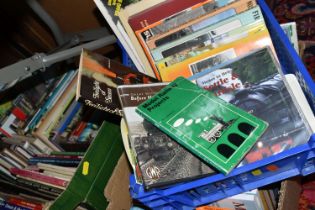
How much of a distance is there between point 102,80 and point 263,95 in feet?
1.24

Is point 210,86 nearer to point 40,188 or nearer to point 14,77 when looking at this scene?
point 14,77

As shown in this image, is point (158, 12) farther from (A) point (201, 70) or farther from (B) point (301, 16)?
(B) point (301, 16)

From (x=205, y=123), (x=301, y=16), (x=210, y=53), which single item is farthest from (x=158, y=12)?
(x=301, y=16)

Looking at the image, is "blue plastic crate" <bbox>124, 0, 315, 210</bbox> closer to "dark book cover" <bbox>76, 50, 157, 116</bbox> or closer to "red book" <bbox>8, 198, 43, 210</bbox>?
"dark book cover" <bbox>76, 50, 157, 116</bbox>

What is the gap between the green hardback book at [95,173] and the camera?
3.29 ft

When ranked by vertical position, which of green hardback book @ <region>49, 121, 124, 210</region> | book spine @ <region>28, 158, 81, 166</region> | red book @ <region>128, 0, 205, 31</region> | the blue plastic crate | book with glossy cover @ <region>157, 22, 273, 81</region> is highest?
red book @ <region>128, 0, 205, 31</region>

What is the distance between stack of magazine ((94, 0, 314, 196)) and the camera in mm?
752

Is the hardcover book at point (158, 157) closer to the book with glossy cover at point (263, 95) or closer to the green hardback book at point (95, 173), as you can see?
the book with glossy cover at point (263, 95)

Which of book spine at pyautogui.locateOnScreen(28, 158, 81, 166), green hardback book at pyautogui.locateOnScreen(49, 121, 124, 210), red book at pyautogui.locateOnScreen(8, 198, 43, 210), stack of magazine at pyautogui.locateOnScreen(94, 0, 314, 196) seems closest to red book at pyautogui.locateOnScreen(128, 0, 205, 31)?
stack of magazine at pyautogui.locateOnScreen(94, 0, 314, 196)

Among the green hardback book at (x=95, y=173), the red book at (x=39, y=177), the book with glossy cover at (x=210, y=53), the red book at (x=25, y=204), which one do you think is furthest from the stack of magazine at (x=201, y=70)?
the red book at (x=25, y=204)

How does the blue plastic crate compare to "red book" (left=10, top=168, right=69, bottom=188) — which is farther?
"red book" (left=10, top=168, right=69, bottom=188)

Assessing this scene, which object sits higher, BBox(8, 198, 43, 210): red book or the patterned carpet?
the patterned carpet

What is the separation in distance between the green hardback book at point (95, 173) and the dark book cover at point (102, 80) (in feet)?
0.66

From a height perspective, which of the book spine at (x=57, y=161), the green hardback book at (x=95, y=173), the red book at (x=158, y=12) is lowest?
the green hardback book at (x=95, y=173)
